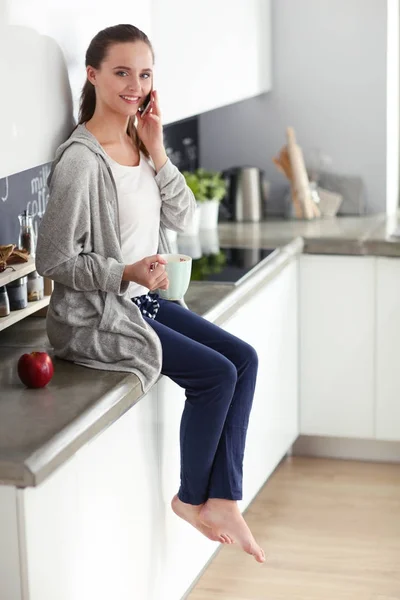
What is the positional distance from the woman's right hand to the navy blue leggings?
216 mm

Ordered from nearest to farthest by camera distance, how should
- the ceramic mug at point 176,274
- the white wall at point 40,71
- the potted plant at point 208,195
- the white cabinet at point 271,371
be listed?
1. the white wall at point 40,71
2. the ceramic mug at point 176,274
3. the white cabinet at point 271,371
4. the potted plant at point 208,195

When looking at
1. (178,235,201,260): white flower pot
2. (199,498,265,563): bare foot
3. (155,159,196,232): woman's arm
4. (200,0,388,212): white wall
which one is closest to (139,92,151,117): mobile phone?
(155,159,196,232): woman's arm

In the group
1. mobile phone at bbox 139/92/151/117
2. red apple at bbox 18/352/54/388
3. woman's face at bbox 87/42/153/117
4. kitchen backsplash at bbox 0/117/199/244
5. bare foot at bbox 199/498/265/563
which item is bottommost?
bare foot at bbox 199/498/265/563

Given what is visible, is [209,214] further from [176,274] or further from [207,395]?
[207,395]

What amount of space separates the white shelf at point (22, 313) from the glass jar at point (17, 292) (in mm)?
17

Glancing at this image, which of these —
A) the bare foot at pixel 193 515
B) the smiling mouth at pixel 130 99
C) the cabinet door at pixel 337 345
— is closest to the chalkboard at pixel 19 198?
Result: the smiling mouth at pixel 130 99

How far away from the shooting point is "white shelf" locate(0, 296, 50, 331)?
2342mm

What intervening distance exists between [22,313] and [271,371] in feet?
3.71

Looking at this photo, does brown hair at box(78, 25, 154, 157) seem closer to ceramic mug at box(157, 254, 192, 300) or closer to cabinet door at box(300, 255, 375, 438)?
ceramic mug at box(157, 254, 192, 300)

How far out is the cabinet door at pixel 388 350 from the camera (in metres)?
3.55

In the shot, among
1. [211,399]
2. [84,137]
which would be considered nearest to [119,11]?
[84,137]

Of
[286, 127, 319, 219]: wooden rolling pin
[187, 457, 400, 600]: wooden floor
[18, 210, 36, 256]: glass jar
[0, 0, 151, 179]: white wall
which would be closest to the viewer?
[0, 0, 151, 179]: white wall

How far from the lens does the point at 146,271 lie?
213 centimetres

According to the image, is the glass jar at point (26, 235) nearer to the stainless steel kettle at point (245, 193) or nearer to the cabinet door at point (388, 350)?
the cabinet door at point (388, 350)
